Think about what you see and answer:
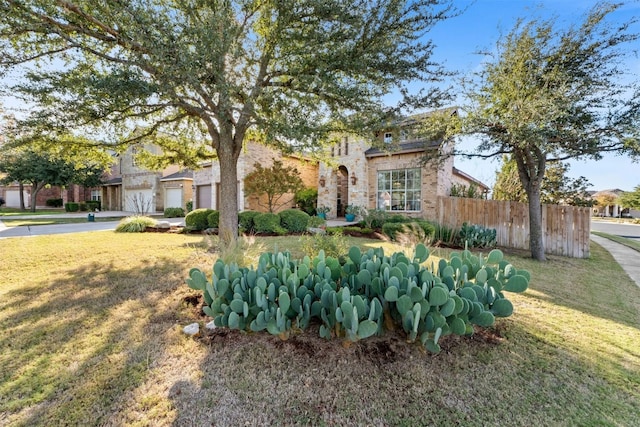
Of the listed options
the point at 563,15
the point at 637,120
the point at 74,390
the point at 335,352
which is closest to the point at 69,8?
the point at 74,390

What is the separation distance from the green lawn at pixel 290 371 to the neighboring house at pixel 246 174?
12.1 metres

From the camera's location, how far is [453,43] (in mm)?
7031

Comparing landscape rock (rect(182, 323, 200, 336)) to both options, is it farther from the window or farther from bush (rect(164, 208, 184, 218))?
bush (rect(164, 208, 184, 218))

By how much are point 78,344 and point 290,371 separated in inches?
91.1

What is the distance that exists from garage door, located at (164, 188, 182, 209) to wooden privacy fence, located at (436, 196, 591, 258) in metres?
20.8

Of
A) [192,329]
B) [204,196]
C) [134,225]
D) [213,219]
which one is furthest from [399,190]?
[192,329]

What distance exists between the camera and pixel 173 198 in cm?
2425

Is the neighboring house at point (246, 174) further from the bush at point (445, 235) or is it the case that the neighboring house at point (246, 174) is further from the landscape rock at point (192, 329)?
the landscape rock at point (192, 329)

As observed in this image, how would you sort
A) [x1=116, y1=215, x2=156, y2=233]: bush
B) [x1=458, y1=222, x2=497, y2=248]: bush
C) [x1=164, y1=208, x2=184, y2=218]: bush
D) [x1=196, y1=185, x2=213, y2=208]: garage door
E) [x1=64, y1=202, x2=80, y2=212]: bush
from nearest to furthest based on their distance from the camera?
1. [x1=458, y1=222, x2=497, y2=248]: bush
2. [x1=116, y1=215, x2=156, y2=233]: bush
3. [x1=196, y1=185, x2=213, y2=208]: garage door
4. [x1=164, y1=208, x2=184, y2=218]: bush
5. [x1=64, y1=202, x2=80, y2=212]: bush

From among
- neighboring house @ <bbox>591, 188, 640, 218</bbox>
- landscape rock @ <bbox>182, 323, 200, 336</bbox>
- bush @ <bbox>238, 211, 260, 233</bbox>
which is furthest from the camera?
neighboring house @ <bbox>591, 188, 640, 218</bbox>

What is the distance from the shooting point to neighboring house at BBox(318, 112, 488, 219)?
13867mm

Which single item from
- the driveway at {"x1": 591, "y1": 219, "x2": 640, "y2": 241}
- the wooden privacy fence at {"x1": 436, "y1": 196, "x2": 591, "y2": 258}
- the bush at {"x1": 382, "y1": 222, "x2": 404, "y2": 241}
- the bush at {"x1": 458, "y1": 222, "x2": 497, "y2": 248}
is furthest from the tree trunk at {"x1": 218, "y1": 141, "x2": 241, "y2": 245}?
the driveway at {"x1": 591, "y1": 219, "x2": 640, "y2": 241}

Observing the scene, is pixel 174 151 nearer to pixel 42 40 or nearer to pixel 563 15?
pixel 42 40

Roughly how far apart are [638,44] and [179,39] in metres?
10.3
